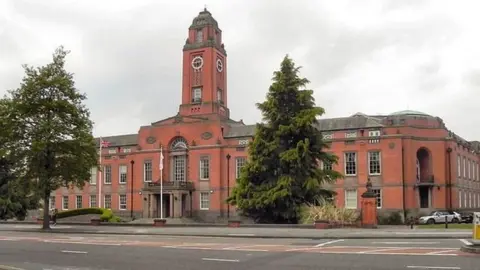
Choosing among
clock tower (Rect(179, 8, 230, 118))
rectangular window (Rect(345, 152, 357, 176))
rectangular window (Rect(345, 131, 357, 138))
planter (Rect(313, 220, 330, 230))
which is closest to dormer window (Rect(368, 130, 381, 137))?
rectangular window (Rect(345, 131, 357, 138))

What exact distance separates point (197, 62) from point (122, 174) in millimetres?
15929

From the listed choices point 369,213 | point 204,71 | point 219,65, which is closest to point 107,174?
point 204,71

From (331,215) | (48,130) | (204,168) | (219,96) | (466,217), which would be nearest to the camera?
(331,215)

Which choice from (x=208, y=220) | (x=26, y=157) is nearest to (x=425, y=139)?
(x=208, y=220)

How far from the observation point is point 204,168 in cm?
6319

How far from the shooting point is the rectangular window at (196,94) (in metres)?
68.8

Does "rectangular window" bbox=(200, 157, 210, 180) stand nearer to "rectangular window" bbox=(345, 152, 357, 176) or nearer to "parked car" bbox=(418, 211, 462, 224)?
"rectangular window" bbox=(345, 152, 357, 176)

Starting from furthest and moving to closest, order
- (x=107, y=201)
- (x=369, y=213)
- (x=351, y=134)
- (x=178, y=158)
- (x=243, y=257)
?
(x=107, y=201) → (x=178, y=158) → (x=351, y=134) → (x=369, y=213) → (x=243, y=257)

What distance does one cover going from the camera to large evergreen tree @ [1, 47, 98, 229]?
3750 centimetres

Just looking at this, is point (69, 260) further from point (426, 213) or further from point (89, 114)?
point (426, 213)

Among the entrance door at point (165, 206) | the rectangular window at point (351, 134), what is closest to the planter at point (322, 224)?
the rectangular window at point (351, 134)

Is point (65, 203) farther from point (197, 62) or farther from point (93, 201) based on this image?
point (197, 62)

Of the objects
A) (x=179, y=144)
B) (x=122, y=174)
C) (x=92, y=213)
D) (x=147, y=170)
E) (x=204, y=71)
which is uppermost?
(x=204, y=71)

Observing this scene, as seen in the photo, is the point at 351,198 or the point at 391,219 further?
the point at 351,198
